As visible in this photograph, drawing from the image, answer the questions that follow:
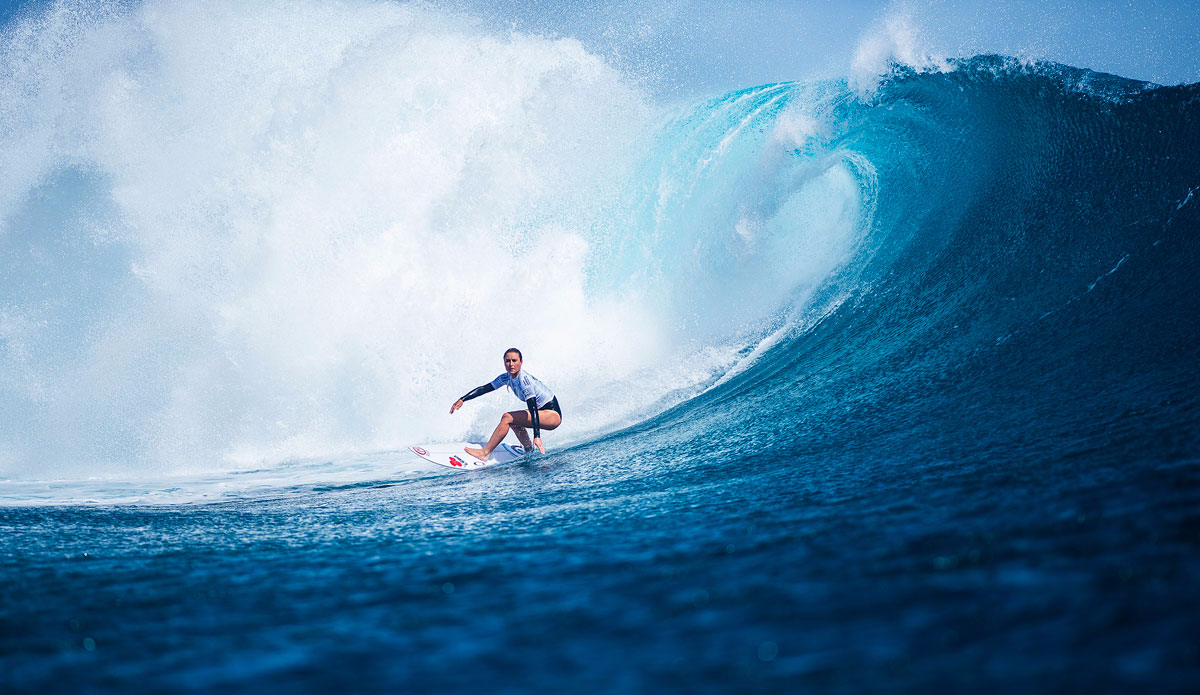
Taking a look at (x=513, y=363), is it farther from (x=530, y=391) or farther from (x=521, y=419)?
(x=521, y=419)

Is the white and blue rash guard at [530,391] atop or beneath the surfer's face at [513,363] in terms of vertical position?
beneath

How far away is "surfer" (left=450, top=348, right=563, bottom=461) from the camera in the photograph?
271 inches

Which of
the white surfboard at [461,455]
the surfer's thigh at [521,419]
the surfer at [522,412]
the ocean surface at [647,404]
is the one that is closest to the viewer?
the ocean surface at [647,404]

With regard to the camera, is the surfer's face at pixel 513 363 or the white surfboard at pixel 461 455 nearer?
the white surfboard at pixel 461 455

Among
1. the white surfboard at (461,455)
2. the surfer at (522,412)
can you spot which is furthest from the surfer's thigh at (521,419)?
the white surfboard at (461,455)

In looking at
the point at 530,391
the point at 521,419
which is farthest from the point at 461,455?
the point at 530,391

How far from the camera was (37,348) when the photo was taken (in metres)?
11.6

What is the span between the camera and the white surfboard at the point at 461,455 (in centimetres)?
666

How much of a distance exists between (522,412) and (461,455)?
2.23 ft

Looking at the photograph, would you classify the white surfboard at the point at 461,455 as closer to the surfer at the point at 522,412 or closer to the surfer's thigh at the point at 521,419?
the surfer at the point at 522,412

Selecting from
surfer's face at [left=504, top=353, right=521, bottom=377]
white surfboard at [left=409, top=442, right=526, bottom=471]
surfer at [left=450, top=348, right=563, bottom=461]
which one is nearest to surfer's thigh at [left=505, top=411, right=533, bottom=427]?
surfer at [left=450, top=348, right=563, bottom=461]

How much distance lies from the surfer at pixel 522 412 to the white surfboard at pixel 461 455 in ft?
0.23

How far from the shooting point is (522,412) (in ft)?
23.2

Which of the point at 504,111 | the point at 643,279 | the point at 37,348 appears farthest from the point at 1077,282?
the point at 37,348
